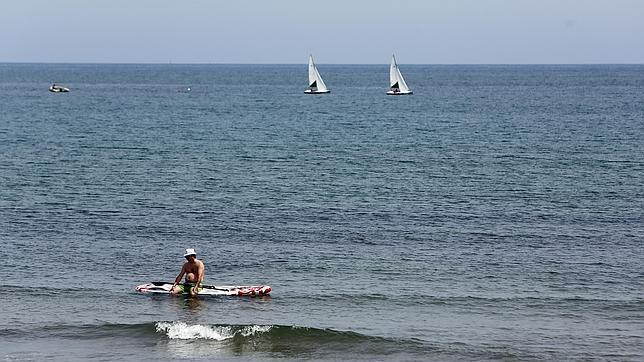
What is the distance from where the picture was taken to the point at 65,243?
43.3 metres

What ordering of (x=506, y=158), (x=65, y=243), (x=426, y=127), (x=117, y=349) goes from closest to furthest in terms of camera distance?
(x=117, y=349) → (x=65, y=243) → (x=506, y=158) → (x=426, y=127)

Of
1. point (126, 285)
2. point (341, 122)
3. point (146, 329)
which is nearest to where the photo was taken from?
point (146, 329)

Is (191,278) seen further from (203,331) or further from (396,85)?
(396,85)

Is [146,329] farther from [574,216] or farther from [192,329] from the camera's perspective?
[574,216]

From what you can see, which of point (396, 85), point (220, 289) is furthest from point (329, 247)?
point (396, 85)

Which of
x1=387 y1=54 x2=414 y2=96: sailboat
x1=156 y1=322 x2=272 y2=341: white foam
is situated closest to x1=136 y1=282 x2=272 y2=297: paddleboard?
x1=156 y1=322 x2=272 y2=341: white foam

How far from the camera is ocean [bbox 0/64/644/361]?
3095 cm

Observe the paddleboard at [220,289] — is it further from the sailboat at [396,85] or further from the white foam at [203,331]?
the sailboat at [396,85]

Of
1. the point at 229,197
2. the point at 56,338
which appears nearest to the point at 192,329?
the point at 56,338

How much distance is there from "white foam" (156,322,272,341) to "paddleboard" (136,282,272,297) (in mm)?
3915

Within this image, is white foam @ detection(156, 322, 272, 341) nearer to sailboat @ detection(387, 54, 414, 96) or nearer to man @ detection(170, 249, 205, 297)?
man @ detection(170, 249, 205, 297)

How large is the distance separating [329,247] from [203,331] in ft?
40.0

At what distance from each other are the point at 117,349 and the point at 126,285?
7390 millimetres

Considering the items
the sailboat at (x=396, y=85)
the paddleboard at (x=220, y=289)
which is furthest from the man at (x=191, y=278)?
the sailboat at (x=396, y=85)
